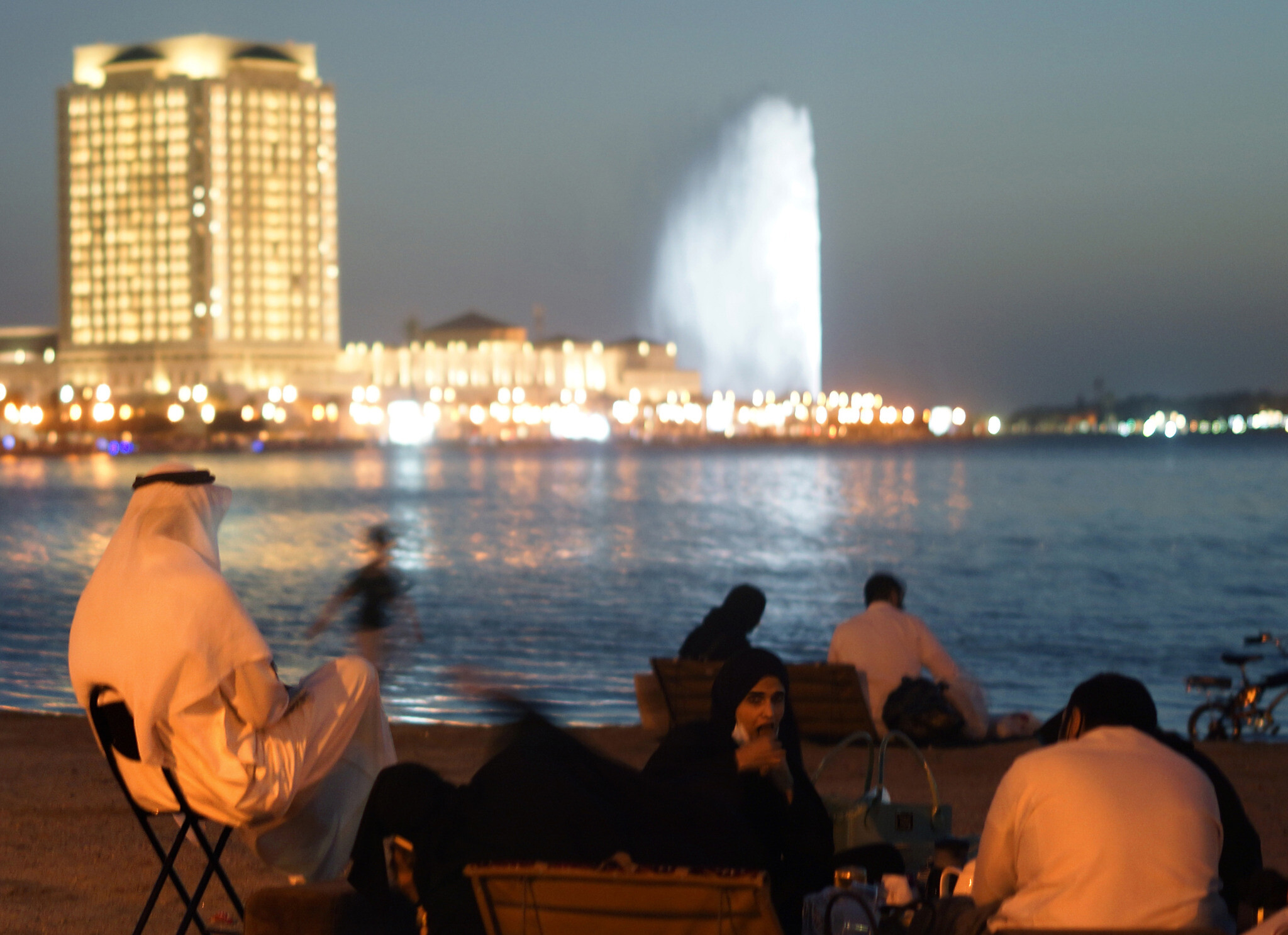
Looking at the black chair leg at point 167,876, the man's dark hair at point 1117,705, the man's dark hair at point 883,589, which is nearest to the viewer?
the man's dark hair at point 1117,705

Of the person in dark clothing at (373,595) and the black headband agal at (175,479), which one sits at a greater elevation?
the black headband agal at (175,479)

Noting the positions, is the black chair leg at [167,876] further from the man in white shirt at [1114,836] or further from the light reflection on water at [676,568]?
the light reflection on water at [676,568]

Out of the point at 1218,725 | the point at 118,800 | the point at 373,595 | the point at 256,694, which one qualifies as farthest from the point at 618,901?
the point at 1218,725

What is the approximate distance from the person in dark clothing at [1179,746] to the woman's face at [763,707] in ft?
2.17

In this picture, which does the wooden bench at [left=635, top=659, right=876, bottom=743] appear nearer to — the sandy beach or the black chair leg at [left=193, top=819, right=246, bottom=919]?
the sandy beach

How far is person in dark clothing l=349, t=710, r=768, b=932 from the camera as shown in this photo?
3.36m

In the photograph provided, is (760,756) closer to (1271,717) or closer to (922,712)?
(922,712)

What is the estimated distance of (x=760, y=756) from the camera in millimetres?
3656

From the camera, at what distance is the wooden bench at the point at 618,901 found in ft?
9.41

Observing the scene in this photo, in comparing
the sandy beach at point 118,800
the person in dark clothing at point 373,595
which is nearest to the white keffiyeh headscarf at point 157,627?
the sandy beach at point 118,800

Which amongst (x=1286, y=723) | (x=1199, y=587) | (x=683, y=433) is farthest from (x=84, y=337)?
(x=1286, y=723)

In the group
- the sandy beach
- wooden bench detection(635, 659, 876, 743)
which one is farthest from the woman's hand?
wooden bench detection(635, 659, 876, 743)

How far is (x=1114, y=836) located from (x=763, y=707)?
961 millimetres

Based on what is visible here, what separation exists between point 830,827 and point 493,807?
863 millimetres
